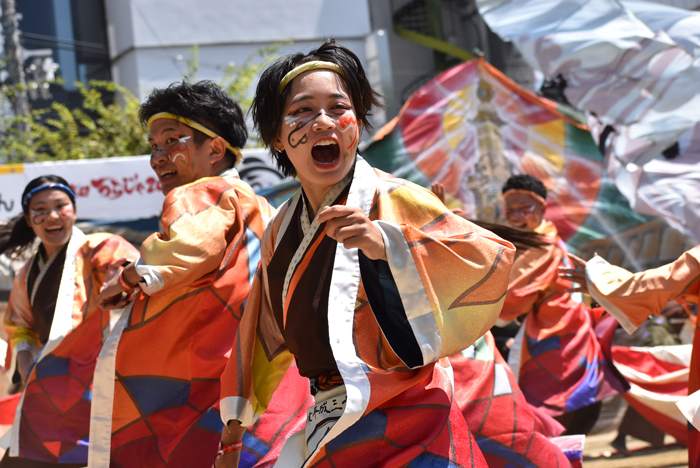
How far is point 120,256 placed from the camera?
3.74 metres

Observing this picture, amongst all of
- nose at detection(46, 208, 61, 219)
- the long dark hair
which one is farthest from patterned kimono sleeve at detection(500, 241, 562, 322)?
nose at detection(46, 208, 61, 219)

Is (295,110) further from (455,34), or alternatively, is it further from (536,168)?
(455,34)

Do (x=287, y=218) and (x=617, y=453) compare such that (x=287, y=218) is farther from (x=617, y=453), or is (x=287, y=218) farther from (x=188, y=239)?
(x=617, y=453)

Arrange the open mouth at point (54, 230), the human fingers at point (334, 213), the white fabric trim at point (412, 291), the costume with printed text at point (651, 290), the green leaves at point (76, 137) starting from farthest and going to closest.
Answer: the green leaves at point (76, 137) < the open mouth at point (54, 230) < the costume with printed text at point (651, 290) < the white fabric trim at point (412, 291) < the human fingers at point (334, 213)

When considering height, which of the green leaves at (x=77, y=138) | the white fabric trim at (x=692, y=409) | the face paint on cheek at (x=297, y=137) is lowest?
the white fabric trim at (x=692, y=409)

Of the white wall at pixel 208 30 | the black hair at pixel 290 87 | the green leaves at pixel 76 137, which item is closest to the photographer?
the black hair at pixel 290 87

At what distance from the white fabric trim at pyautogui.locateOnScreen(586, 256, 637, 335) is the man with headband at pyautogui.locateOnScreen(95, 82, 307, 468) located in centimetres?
129

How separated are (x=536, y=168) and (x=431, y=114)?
1.08 meters

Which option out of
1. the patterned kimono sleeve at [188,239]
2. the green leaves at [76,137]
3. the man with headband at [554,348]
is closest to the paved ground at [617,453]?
the man with headband at [554,348]

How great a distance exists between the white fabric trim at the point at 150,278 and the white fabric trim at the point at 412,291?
96cm

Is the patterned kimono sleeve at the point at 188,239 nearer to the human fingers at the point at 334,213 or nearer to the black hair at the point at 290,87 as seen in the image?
the black hair at the point at 290,87

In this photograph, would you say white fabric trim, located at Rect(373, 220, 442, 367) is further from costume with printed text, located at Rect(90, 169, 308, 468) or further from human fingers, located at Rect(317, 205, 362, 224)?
costume with printed text, located at Rect(90, 169, 308, 468)

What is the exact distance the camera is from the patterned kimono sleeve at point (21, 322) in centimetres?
396

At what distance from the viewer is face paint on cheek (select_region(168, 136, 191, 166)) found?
3006 mm
